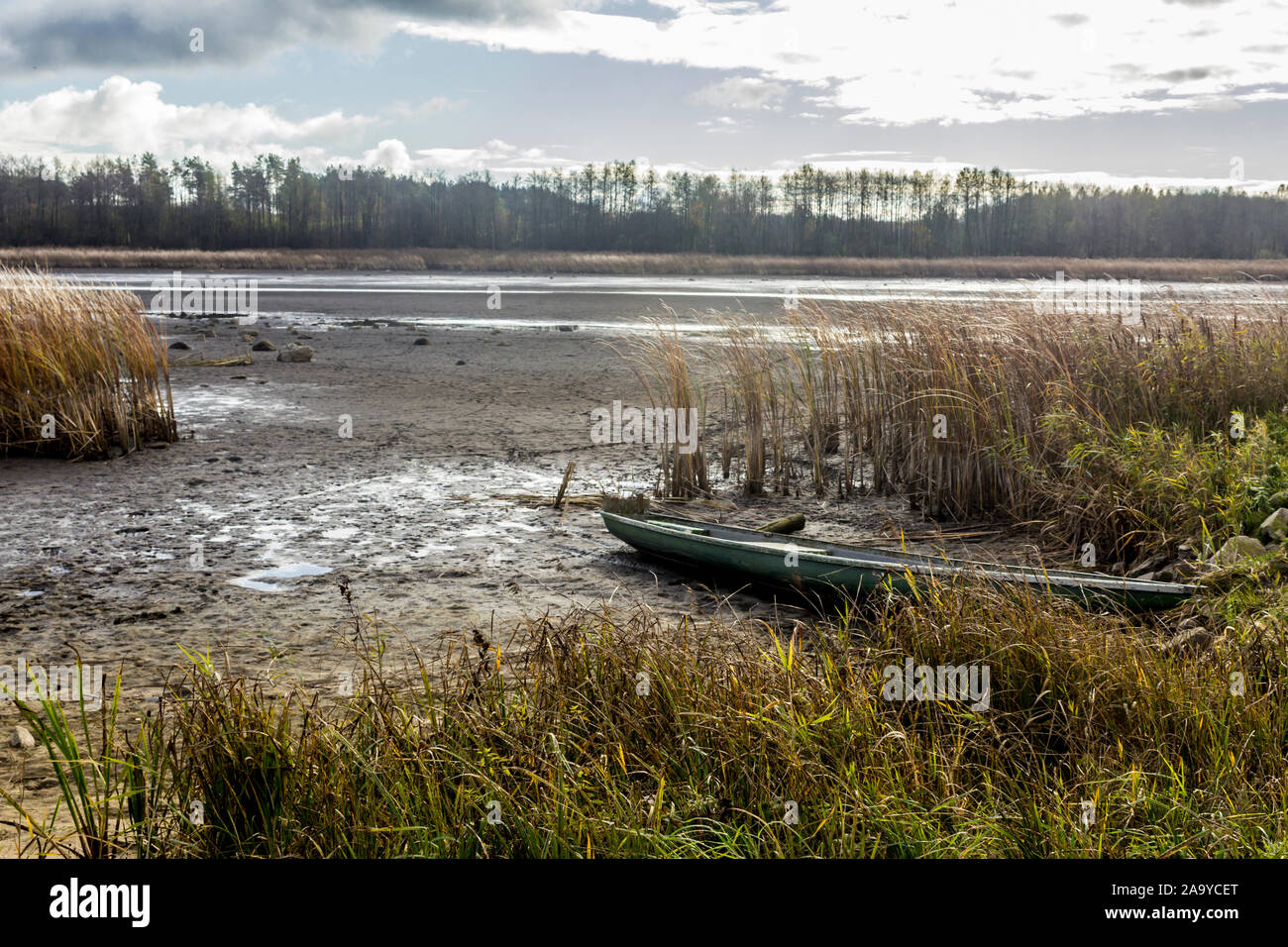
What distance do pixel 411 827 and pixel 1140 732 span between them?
2.78m

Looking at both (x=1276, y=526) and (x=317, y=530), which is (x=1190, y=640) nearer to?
(x=1276, y=526)

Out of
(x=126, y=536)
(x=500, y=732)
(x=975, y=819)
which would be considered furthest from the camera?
(x=126, y=536)

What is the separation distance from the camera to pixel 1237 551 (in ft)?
18.8

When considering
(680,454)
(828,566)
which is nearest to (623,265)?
(680,454)

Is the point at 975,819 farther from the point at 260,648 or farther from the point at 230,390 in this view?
the point at 230,390

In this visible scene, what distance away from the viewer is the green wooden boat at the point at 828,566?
17.7 ft

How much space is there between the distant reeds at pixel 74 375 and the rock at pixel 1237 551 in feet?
30.1

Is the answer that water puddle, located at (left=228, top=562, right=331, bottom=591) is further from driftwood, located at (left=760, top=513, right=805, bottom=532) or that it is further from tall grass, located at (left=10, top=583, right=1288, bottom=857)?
driftwood, located at (left=760, top=513, right=805, bottom=532)

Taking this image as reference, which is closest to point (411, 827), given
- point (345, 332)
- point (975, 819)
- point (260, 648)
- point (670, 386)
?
point (975, 819)

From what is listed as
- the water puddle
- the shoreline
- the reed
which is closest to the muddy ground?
the water puddle

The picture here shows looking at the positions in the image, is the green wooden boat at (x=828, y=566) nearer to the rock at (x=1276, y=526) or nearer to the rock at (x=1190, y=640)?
the rock at (x=1190, y=640)

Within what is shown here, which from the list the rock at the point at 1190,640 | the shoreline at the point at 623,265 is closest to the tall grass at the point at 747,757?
the rock at the point at 1190,640

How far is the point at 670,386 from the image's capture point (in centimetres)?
936

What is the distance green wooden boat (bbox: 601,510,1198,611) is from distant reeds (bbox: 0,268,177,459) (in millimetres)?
5734
